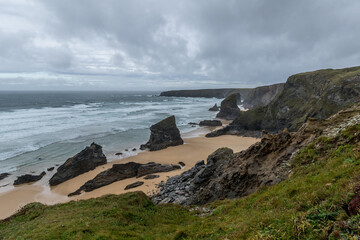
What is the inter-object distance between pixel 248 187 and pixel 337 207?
28.5ft

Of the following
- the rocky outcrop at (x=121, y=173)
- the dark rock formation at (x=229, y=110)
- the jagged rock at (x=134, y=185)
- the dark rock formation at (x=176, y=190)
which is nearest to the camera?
→ the dark rock formation at (x=176, y=190)

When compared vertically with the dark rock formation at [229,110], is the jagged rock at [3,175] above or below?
below

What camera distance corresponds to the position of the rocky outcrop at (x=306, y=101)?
30.9 metres

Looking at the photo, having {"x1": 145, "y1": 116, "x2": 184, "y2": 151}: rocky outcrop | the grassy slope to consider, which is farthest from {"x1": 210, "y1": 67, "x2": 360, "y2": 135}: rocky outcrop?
the grassy slope

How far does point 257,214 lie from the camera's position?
26.5ft

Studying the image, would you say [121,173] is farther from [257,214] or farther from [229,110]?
[229,110]

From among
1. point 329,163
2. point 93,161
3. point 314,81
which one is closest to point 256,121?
point 314,81

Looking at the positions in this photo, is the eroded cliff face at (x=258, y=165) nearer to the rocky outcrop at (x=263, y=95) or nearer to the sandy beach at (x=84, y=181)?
the sandy beach at (x=84, y=181)

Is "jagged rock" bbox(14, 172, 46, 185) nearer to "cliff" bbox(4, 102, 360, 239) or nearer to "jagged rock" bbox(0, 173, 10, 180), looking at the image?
"jagged rock" bbox(0, 173, 10, 180)

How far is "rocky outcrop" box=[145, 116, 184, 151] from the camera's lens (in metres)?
38.4

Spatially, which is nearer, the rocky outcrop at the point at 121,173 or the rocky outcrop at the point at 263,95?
the rocky outcrop at the point at 121,173

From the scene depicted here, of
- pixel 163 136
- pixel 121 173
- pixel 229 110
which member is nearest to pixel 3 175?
pixel 121 173

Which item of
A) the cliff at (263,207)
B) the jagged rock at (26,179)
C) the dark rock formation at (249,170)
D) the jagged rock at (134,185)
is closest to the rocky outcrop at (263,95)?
the jagged rock at (134,185)

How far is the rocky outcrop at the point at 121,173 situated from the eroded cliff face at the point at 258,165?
7459 millimetres
